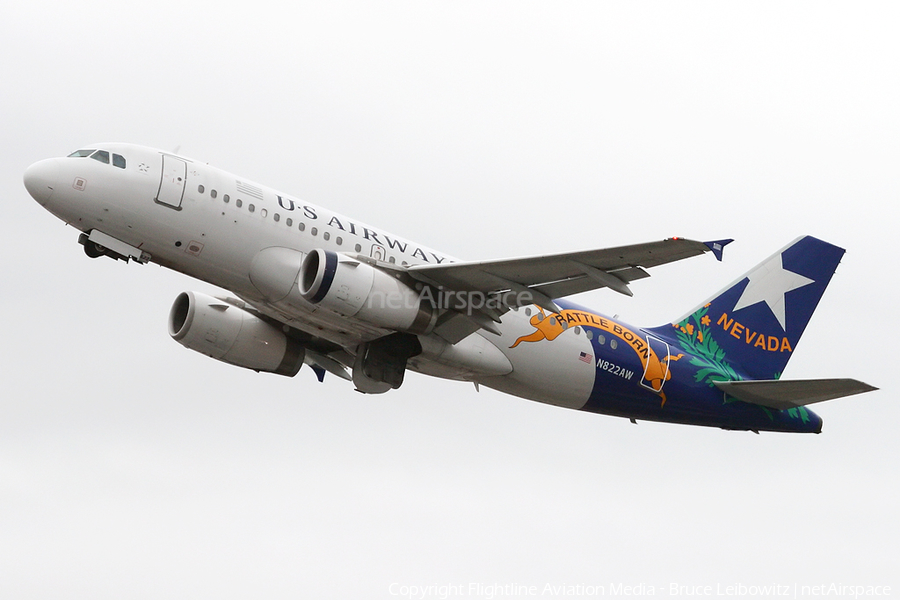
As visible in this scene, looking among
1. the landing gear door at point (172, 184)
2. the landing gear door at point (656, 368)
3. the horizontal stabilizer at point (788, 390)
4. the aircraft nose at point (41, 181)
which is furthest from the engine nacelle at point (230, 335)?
the horizontal stabilizer at point (788, 390)

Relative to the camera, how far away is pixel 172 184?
25781 mm

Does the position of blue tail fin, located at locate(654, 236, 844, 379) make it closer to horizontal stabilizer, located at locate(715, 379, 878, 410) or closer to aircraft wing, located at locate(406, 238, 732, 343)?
horizontal stabilizer, located at locate(715, 379, 878, 410)

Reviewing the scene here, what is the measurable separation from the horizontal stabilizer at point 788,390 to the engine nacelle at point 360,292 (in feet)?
32.8

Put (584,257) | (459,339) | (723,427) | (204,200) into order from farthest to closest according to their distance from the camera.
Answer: (723,427) < (459,339) < (204,200) < (584,257)

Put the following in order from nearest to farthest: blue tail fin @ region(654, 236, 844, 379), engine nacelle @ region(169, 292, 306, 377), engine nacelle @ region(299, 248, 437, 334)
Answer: engine nacelle @ region(299, 248, 437, 334)
engine nacelle @ region(169, 292, 306, 377)
blue tail fin @ region(654, 236, 844, 379)

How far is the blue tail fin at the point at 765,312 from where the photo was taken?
33344 mm

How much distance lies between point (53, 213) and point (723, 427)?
19.2 metres

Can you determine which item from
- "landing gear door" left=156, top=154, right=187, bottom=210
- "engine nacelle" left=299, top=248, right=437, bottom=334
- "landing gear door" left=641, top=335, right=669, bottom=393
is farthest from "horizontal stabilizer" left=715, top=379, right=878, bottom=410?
"landing gear door" left=156, top=154, right=187, bottom=210

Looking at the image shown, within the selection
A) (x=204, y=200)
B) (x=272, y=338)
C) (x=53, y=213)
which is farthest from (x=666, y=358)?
(x=53, y=213)

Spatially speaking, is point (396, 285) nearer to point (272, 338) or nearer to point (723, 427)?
point (272, 338)

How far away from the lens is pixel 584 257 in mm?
24000

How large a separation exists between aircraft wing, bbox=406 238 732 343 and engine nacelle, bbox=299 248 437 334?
25.6 inches

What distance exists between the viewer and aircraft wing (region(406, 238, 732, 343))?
23.1 m

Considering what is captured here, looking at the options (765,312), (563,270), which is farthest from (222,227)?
(765,312)
